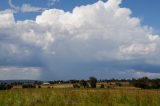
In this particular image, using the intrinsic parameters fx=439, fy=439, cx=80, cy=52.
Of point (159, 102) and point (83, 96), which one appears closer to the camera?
point (159, 102)

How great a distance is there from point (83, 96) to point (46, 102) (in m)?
2.58

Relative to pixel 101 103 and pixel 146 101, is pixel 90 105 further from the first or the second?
pixel 146 101

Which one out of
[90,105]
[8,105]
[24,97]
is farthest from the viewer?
[24,97]

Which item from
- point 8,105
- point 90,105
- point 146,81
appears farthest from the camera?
point 146,81

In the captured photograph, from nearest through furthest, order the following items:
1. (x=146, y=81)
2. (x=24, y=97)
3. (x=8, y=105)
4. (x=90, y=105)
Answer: (x=90, y=105), (x=8, y=105), (x=24, y=97), (x=146, y=81)

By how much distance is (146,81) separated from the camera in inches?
3903

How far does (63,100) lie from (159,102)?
475cm

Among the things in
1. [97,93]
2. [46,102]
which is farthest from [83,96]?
[46,102]

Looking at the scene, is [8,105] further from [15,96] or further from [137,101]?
[137,101]

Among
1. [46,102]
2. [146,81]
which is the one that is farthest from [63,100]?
[146,81]

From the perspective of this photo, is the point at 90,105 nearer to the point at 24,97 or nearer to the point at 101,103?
the point at 101,103

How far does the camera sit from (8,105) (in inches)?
858

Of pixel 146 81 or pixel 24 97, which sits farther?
pixel 146 81

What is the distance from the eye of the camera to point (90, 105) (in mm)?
20297
